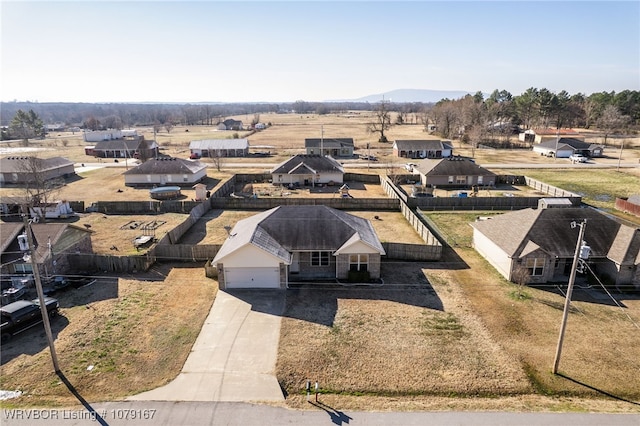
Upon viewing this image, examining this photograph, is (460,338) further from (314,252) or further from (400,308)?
(314,252)

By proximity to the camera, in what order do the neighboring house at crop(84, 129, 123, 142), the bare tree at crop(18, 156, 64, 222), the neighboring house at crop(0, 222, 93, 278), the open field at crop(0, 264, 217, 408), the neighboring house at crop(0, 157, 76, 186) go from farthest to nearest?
the neighboring house at crop(84, 129, 123, 142) → the neighboring house at crop(0, 157, 76, 186) → the bare tree at crop(18, 156, 64, 222) → the neighboring house at crop(0, 222, 93, 278) → the open field at crop(0, 264, 217, 408)

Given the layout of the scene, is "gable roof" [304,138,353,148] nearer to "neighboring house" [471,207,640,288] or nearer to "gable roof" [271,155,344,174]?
"gable roof" [271,155,344,174]

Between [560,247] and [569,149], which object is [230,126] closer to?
[569,149]

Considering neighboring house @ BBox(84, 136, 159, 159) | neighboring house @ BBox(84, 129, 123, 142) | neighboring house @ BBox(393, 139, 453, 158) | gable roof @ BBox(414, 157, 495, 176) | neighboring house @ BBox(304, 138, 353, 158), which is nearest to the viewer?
gable roof @ BBox(414, 157, 495, 176)

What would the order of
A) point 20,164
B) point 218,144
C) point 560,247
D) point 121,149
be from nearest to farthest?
point 560,247 < point 20,164 < point 121,149 < point 218,144

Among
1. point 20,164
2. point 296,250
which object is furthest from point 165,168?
point 296,250

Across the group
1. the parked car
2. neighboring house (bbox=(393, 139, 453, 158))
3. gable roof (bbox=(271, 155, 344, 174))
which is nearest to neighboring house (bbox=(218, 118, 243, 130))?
neighboring house (bbox=(393, 139, 453, 158))

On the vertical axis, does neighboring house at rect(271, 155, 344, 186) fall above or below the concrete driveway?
above
